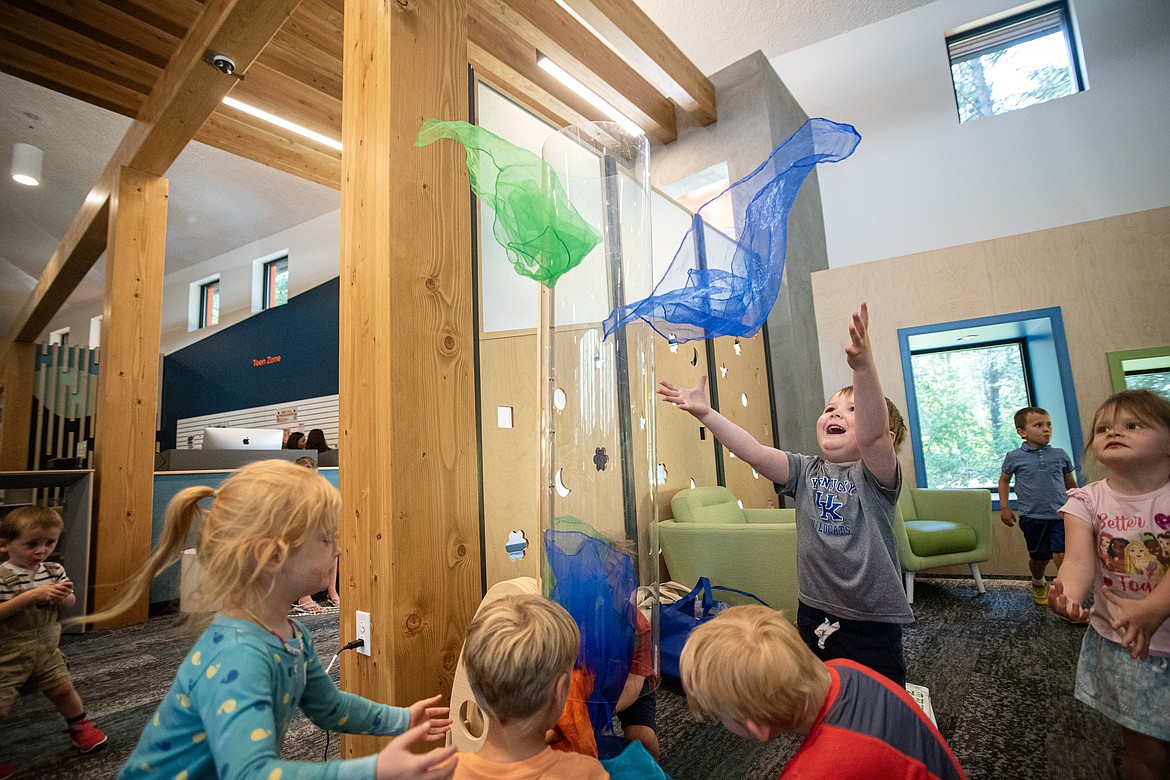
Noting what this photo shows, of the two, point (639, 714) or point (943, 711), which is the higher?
point (639, 714)

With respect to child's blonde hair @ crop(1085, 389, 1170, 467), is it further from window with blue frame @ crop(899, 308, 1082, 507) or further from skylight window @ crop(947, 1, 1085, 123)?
skylight window @ crop(947, 1, 1085, 123)

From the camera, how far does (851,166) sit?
6.21 m

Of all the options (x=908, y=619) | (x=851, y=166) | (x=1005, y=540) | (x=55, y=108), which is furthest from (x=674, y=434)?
(x=55, y=108)

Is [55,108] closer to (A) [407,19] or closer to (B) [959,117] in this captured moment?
(A) [407,19]

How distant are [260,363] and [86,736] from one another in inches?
291

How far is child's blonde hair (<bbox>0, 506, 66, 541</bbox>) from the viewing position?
2238mm

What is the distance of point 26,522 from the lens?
2260mm

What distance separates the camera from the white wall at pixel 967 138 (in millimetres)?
5043

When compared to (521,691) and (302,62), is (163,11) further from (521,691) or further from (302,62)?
(521,691)

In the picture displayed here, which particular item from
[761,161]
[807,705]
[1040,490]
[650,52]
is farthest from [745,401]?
[807,705]

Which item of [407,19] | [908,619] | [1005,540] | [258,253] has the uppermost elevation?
[258,253]

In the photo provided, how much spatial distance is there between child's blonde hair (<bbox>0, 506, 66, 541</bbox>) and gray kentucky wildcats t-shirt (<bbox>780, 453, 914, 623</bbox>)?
104 inches

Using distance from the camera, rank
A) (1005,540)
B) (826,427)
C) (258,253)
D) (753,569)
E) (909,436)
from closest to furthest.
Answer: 1. (826,427)
2. (753,569)
3. (1005,540)
4. (909,436)
5. (258,253)

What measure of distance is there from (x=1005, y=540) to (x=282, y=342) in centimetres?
856
